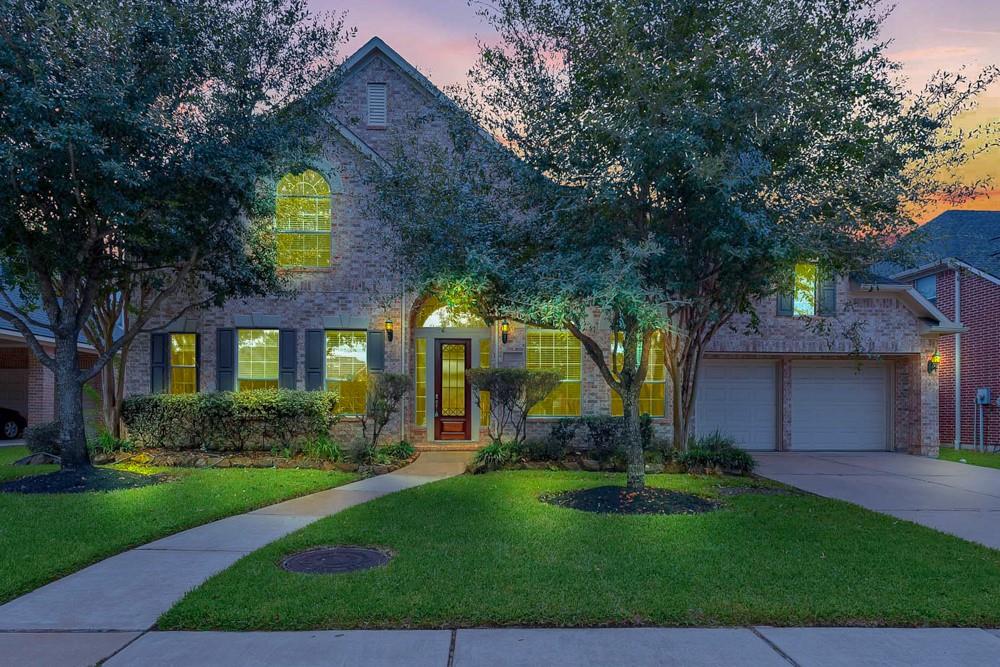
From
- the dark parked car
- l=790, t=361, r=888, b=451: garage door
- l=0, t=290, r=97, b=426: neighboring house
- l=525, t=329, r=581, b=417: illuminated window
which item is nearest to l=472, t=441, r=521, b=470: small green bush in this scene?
l=525, t=329, r=581, b=417: illuminated window

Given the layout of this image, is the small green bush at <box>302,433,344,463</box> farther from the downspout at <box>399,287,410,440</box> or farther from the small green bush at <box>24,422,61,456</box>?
the small green bush at <box>24,422,61,456</box>

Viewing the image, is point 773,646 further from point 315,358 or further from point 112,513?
point 315,358

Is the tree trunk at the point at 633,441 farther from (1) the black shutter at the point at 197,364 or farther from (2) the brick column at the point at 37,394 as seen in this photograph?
(2) the brick column at the point at 37,394

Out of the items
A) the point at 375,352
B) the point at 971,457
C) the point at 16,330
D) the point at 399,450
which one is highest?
the point at 16,330

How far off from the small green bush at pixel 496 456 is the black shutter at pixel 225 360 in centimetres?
523

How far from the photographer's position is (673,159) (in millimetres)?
6777

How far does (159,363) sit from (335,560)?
A: 911cm

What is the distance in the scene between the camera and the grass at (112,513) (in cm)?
529

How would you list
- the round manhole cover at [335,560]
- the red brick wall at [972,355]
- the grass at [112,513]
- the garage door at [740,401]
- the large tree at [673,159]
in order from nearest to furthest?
1. the round manhole cover at [335,560]
2. the grass at [112,513]
3. the large tree at [673,159]
4. the garage door at [740,401]
5. the red brick wall at [972,355]

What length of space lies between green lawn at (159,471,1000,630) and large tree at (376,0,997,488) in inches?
83.3

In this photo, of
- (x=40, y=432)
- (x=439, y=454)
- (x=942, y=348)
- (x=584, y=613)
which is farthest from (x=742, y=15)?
(x=942, y=348)

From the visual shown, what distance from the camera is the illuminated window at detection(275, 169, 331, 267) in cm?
1280

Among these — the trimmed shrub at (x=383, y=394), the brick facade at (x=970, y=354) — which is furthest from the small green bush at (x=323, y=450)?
the brick facade at (x=970, y=354)

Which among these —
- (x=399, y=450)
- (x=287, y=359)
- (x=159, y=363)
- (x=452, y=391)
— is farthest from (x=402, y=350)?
(x=159, y=363)
